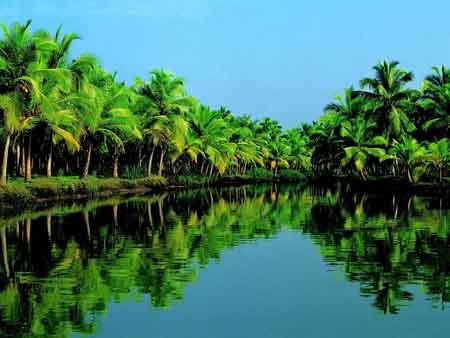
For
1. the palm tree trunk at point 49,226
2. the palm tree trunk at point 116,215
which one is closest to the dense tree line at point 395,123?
the palm tree trunk at point 116,215

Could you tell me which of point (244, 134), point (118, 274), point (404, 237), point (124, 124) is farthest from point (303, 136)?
point (118, 274)

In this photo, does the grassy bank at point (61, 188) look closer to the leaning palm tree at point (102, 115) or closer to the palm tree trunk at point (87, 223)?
the leaning palm tree at point (102, 115)

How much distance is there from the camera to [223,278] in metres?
11.5

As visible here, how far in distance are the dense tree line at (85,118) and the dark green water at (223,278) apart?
333 inches

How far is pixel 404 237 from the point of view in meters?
16.8

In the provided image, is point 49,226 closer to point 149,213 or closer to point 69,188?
point 149,213

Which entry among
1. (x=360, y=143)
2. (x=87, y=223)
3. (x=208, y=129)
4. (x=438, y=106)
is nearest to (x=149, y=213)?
(x=87, y=223)

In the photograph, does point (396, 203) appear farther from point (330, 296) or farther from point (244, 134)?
point (244, 134)

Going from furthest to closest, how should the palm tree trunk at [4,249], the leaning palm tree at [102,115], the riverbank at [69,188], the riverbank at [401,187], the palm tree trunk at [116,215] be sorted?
the riverbank at [401,187] → the leaning palm tree at [102,115] → the riverbank at [69,188] → the palm tree trunk at [116,215] → the palm tree trunk at [4,249]

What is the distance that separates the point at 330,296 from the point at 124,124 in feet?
97.4

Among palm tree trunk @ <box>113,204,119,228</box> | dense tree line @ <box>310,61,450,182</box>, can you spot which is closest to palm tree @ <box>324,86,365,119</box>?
dense tree line @ <box>310,61,450,182</box>

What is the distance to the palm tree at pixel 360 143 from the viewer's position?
5059cm

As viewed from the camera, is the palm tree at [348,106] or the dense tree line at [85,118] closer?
the dense tree line at [85,118]

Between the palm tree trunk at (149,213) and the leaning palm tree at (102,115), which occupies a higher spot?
the leaning palm tree at (102,115)
